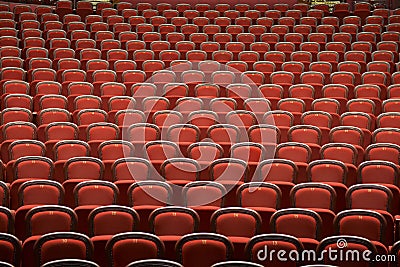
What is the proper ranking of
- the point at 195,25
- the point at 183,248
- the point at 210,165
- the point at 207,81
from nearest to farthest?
the point at 183,248, the point at 210,165, the point at 207,81, the point at 195,25

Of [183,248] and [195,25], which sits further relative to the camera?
[195,25]

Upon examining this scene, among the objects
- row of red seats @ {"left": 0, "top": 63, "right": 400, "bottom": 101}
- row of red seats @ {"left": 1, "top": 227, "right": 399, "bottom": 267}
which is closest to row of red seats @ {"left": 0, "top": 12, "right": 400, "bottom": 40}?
row of red seats @ {"left": 0, "top": 63, "right": 400, "bottom": 101}

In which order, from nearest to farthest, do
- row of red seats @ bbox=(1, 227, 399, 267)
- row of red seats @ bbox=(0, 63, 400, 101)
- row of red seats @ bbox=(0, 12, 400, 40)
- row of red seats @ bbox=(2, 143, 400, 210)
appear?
row of red seats @ bbox=(1, 227, 399, 267)
row of red seats @ bbox=(2, 143, 400, 210)
row of red seats @ bbox=(0, 63, 400, 101)
row of red seats @ bbox=(0, 12, 400, 40)

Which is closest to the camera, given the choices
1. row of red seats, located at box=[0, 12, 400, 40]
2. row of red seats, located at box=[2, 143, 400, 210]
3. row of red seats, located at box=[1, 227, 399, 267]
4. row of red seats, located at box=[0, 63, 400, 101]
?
row of red seats, located at box=[1, 227, 399, 267]

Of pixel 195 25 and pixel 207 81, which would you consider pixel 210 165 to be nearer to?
pixel 207 81

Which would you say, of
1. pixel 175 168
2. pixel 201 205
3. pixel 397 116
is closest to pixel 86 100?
pixel 175 168

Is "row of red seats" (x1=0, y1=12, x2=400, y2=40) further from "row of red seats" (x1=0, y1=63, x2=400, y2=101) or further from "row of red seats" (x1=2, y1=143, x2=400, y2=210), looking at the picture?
"row of red seats" (x1=2, y1=143, x2=400, y2=210)

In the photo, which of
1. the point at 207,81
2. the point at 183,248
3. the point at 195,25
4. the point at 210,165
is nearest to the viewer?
the point at 183,248

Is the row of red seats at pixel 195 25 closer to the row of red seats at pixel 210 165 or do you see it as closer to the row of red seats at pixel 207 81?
the row of red seats at pixel 207 81

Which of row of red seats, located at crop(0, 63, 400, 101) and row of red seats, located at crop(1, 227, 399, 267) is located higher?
row of red seats, located at crop(1, 227, 399, 267)

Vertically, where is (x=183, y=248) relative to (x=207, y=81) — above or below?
above

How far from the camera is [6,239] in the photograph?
9.66 feet

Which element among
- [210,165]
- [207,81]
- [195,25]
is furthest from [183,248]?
[195,25]

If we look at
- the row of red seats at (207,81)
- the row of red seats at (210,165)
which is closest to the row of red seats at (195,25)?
the row of red seats at (207,81)
